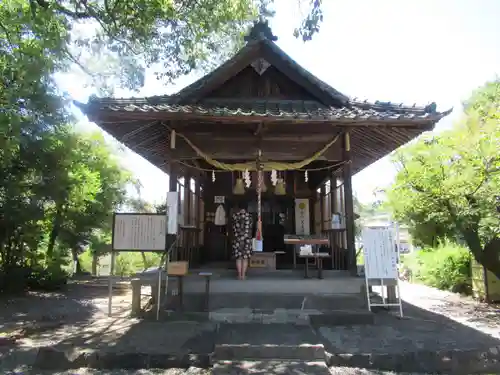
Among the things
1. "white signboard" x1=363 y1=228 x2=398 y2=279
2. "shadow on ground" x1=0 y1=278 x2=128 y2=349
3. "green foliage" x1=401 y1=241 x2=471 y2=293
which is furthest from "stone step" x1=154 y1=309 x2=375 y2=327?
"green foliage" x1=401 y1=241 x2=471 y2=293

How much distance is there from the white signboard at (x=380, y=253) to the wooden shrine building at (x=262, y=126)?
624mm

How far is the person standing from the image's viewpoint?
834 centimetres

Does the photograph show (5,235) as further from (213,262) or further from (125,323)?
(125,323)

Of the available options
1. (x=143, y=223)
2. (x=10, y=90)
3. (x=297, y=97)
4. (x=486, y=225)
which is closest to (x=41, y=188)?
(x=10, y=90)

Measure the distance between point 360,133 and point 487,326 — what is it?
5240 millimetres

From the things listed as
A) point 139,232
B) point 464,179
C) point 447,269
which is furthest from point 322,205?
point 447,269

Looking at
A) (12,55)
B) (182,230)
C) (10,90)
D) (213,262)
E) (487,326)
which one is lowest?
(487,326)

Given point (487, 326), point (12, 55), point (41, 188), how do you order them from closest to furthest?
1. point (487, 326)
2. point (12, 55)
3. point (41, 188)

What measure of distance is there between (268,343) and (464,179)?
880 centimetres

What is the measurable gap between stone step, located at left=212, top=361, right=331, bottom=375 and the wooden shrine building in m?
3.64

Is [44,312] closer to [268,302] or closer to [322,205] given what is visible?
[268,302]

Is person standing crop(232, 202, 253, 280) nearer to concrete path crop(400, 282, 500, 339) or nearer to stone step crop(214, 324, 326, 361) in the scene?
stone step crop(214, 324, 326, 361)

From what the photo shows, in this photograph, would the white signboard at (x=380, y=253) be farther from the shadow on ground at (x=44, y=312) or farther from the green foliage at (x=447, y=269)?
the green foliage at (x=447, y=269)

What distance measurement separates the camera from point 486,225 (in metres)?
10.9
